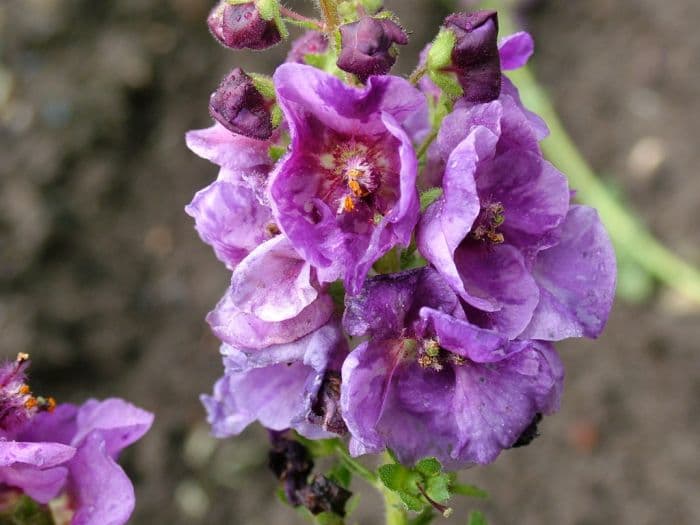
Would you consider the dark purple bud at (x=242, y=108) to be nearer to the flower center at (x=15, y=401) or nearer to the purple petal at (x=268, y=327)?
the purple petal at (x=268, y=327)

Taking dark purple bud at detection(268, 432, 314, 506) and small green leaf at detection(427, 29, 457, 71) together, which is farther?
dark purple bud at detection(268, 432, 314, 506)

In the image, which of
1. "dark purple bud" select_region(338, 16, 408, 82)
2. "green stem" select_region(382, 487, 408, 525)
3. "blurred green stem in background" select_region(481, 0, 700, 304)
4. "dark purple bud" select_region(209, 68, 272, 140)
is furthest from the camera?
"blurred green stem in background" select_region(481, 0, 700, 304)

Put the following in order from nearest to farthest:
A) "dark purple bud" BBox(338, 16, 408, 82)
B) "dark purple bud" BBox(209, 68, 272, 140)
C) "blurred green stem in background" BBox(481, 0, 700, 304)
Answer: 1. "dark purple bud" BBox(338, 16, 408, 82)
2. "dark purple bud" BBox(209, 68, 272, 140)
3. "blurred green stem in background" BBox(481, 0, 700, 304)

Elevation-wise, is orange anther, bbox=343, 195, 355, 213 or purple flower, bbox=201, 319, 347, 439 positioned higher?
orange anther, bbox=343, 195, 355, 213

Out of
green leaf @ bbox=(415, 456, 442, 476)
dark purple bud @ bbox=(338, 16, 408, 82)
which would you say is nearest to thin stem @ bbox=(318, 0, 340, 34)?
dark purple bud @ bbox=(338, 16, 408, 82)

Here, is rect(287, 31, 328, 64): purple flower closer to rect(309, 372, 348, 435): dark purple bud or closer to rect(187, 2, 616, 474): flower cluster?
rect(187, 2, 616, 474): flower cluster

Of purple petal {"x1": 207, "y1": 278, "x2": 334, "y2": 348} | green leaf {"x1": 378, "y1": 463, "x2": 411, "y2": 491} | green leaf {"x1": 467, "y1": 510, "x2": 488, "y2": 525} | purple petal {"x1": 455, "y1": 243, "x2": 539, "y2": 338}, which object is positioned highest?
purple petal {"x1": 207, "y1": 278, "x2": 334, "y2": 348}

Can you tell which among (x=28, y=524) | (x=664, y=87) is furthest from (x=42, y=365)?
(x=664, y=87)
